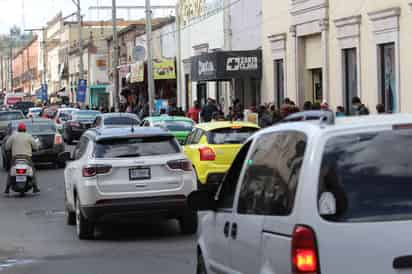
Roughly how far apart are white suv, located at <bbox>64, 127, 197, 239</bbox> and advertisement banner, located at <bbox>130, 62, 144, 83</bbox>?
3906 cm

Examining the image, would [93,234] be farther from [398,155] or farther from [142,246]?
[398,155]

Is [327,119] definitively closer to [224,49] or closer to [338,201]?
[338,201]

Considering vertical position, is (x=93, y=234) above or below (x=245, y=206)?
below

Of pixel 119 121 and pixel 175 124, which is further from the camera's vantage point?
pixel 119 121

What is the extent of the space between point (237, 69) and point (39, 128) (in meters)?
8.81

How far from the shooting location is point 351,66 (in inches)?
1128

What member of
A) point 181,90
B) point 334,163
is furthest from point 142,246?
point 181,90

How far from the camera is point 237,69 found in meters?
36.8

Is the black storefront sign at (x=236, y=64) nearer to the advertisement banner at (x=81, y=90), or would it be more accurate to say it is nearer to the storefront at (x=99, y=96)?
the advertisement banner at (x=81, y=90)

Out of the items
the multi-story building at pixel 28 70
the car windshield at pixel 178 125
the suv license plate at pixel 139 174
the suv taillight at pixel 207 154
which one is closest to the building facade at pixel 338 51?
the car windshield at pixel 178 125

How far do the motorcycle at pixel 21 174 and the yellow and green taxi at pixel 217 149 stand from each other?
4.26 metres

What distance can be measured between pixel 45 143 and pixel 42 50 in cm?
10433

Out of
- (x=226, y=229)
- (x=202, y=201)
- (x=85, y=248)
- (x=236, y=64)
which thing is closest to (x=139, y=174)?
(x=85, y=248)

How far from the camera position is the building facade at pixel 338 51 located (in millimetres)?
25125
